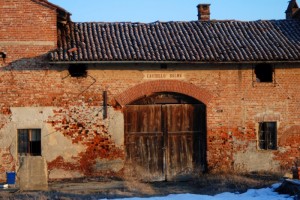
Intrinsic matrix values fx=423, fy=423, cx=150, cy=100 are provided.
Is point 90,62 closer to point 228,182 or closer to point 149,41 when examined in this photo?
point 149,41

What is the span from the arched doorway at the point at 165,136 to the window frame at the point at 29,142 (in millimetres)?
3076

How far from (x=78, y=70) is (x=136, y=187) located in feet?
15.2

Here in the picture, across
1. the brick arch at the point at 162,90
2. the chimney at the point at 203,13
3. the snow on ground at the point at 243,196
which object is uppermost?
the chimney at the point at 203,13

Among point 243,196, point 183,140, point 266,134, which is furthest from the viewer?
point 266,134

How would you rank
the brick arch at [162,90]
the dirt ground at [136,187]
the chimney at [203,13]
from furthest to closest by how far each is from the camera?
Answer: the chimney at [203,13] → the brick arch at [162,90] → the dirt ground at [136,187]

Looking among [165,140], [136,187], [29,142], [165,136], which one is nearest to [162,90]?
[165,136]

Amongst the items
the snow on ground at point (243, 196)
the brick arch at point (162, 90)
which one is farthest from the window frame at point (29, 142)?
the snow on ground at point (243, 196)

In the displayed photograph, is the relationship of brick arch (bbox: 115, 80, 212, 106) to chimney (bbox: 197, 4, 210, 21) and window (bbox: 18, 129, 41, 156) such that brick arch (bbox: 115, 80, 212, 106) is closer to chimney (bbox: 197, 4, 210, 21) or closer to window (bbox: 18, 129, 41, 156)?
window (bbox: 18, 129, 41, 156)

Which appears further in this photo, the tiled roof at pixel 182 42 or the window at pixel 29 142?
the tiled roof at pixel 182 42

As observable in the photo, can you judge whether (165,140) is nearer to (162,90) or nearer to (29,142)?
(162,90)

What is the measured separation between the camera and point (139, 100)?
15234 millimetres

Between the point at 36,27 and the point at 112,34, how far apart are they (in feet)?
9.87

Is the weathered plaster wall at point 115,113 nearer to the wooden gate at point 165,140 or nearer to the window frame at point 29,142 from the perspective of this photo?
the window frame at point 29,142

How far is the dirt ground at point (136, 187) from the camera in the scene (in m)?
12.4
